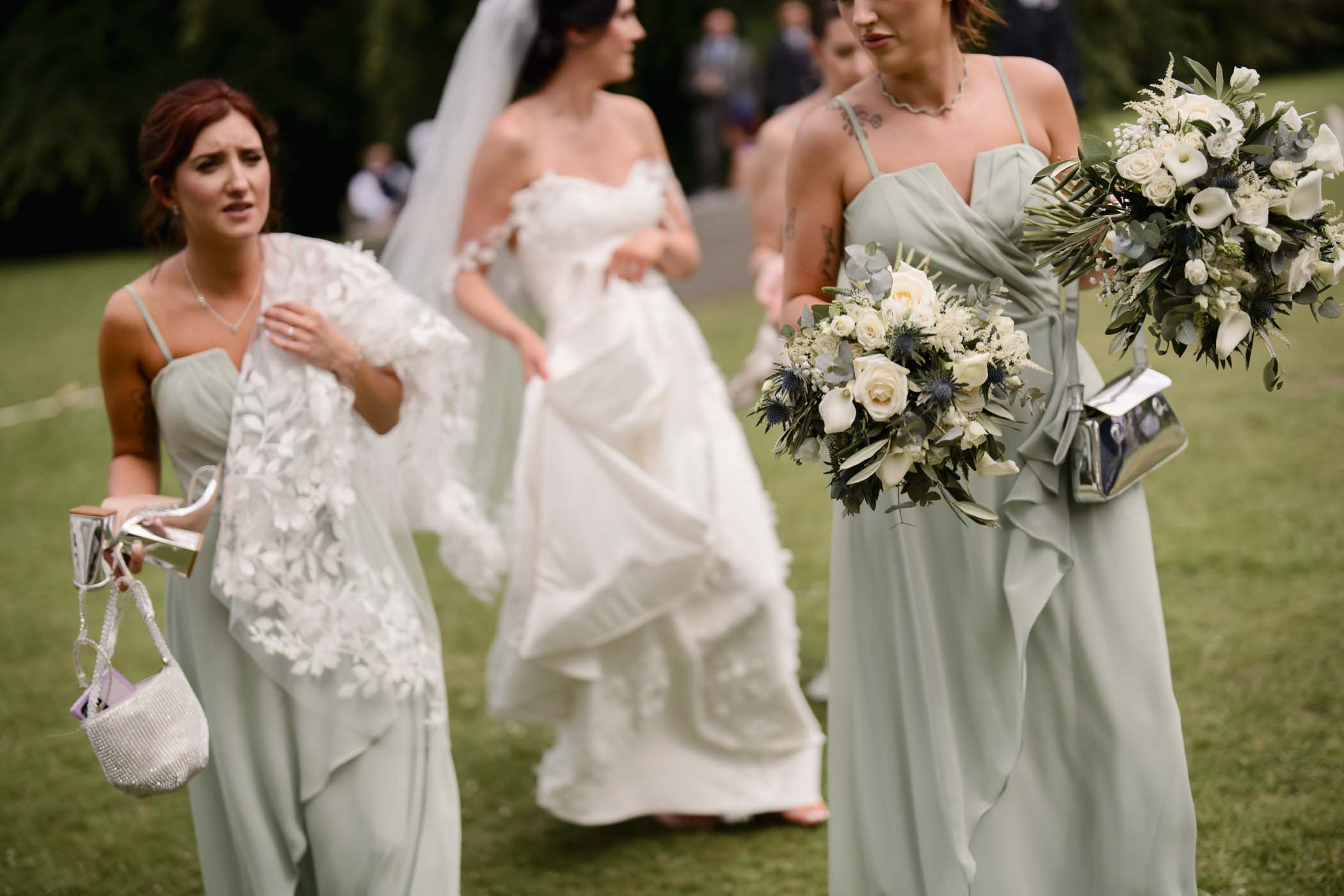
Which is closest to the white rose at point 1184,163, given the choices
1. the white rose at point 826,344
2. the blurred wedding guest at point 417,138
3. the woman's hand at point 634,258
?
the white rose at point 826,344

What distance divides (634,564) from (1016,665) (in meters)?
1.78

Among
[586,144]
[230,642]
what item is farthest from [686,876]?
[586,144]

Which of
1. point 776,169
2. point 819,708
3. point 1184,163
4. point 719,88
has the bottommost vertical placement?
point 819,708

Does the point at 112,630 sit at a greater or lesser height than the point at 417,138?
lesser

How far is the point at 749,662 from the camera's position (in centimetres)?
524

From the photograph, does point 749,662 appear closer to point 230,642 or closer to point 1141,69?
point 230,642

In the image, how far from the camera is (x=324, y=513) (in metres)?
3.77

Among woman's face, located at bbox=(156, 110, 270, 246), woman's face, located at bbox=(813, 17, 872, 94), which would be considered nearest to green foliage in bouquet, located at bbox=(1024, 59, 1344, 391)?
woman's face, located at bbox=(156, 110, 270, 246)

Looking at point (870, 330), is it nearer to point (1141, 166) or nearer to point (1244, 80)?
point (1141, 166)

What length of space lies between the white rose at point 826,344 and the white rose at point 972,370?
239 millimetres

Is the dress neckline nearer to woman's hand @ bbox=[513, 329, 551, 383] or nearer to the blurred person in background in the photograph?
woman's hand @ bbox=[513, 329, 551, 383]

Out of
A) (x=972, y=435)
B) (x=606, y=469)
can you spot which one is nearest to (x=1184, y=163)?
(x=972, y=435)

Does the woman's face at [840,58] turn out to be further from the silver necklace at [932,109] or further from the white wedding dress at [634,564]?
the silver necklace at [932,109]

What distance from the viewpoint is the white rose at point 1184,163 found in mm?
2852
